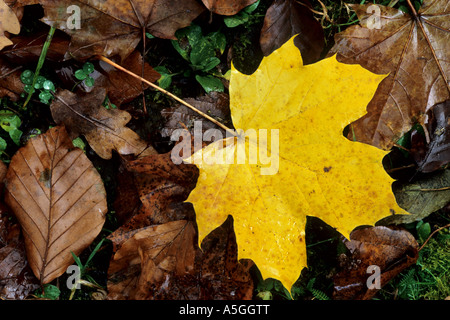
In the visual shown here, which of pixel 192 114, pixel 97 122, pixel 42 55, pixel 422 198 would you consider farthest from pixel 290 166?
pixel 42 55

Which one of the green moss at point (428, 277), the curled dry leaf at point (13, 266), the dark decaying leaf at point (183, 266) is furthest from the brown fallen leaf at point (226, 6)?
the green moss at point (428, 277)

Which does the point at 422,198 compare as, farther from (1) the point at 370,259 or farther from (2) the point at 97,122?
(2) the point at 97,122

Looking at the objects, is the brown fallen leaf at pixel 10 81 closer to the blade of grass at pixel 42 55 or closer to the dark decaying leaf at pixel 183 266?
the blade of grass at pixel 42 55

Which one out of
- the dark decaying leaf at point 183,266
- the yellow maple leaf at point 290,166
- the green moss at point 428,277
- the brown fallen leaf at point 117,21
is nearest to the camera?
the yellow maple leaf at point 290,166

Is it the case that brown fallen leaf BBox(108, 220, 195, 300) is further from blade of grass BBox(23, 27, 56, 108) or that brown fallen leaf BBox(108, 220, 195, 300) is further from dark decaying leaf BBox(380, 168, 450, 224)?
dark decaying leaf BBox(380, 168, 450, 224)

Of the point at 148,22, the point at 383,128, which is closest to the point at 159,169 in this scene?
the point at 148,22

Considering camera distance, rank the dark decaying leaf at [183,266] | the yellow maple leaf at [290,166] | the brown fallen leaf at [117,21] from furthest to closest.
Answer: the dark decaying leaf at [183,266], the brown fallen leaf at [117,21], the yellow maple leaf at [290,166]

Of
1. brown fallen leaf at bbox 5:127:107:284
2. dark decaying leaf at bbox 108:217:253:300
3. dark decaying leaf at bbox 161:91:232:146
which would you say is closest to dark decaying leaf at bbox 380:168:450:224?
dark decaying leaf at bbox 108:217:253:300
